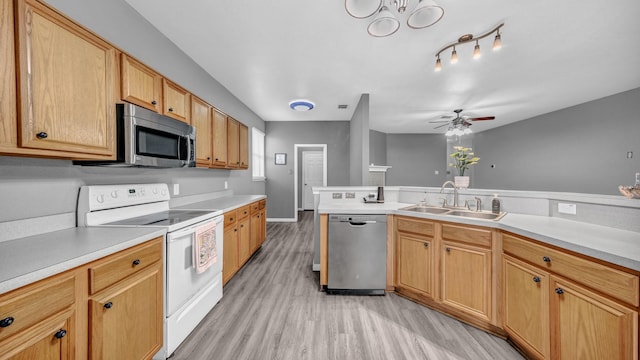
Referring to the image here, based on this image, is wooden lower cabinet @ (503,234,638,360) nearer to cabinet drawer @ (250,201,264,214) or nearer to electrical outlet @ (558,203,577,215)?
electrical outlet @ (558,203,577,215)

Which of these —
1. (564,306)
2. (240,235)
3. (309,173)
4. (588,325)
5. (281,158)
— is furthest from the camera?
(309,173)

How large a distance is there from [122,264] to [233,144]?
2.29 meters

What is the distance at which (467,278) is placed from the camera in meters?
1.77

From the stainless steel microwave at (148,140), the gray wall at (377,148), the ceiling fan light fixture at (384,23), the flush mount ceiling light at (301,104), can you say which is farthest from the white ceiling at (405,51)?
the gray wall at (377,148)

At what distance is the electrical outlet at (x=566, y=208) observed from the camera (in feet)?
5.41

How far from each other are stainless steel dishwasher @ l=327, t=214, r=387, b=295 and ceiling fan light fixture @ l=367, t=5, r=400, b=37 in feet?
5.34

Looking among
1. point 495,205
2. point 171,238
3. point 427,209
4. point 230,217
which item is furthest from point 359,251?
point 171,238

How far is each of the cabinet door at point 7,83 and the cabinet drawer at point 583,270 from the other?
2.78 m

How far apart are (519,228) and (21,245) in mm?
2833

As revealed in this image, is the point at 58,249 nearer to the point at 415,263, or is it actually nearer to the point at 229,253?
the point at 229,253

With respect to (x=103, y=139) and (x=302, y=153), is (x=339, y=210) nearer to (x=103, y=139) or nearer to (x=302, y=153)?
(x=103, y=139)

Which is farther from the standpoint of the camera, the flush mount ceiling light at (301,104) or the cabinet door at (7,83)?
the flush mount ceiling light at (301,104)

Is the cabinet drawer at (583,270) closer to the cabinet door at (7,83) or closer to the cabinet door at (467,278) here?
the cabinet door at (467,278)

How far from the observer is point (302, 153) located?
275 inches
